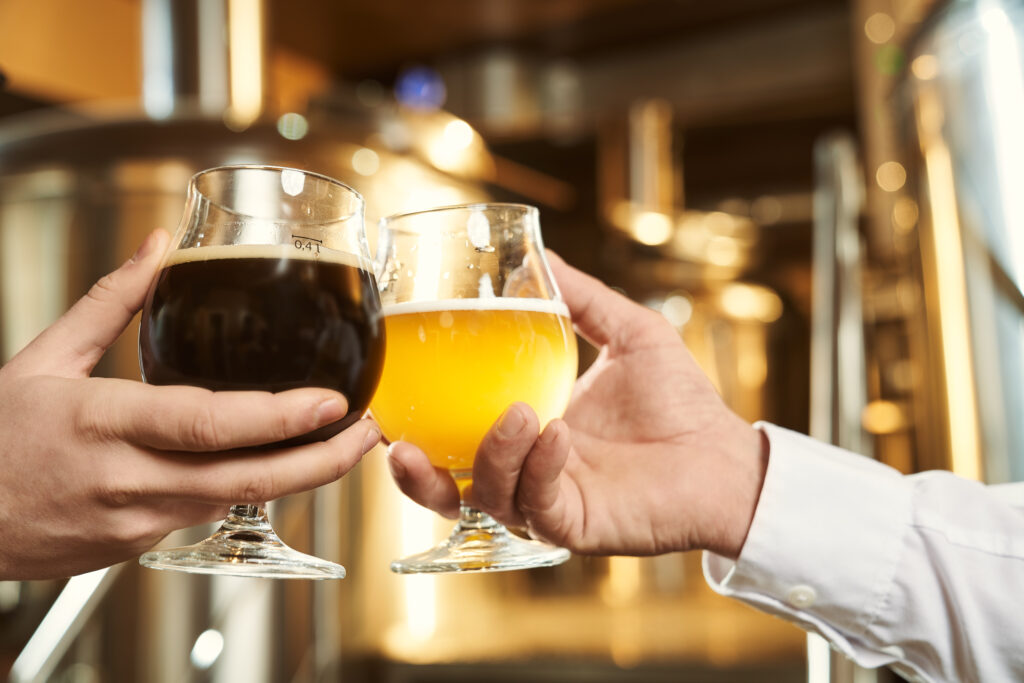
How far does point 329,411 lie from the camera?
0.61 meters

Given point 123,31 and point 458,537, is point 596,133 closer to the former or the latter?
point 123,31

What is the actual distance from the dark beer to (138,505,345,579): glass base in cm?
9

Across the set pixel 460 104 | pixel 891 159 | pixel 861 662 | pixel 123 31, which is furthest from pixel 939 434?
pixel 460 104

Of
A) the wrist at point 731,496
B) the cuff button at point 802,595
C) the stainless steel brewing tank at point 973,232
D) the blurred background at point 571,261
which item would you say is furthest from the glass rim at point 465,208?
the stainless steel brewing tank at point 973,232

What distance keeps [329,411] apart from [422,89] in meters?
5.75

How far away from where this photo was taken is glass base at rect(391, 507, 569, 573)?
754 millimetres

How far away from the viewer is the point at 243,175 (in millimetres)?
672

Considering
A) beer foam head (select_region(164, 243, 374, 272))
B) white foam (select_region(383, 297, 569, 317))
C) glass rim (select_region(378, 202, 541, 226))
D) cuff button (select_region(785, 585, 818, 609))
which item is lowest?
cuff button (select_region(785, 585, 818, 609))

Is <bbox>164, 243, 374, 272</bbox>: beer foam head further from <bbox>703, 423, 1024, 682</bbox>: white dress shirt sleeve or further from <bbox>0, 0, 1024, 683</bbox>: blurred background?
<bbox>0, 0, 1024, 683</bbox>: blurred background

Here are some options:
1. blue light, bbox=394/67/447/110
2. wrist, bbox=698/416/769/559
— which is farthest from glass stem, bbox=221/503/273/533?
blue light, bbox=394/67/447/110

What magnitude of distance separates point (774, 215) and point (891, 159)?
3.55ft

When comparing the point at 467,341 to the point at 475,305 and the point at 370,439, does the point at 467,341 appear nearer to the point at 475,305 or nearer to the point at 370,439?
the point at 475,305

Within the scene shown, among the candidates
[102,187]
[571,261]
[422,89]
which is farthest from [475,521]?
[422,89]

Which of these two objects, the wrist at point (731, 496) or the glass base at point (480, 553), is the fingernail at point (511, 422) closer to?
the glass base at point (480, 553)
